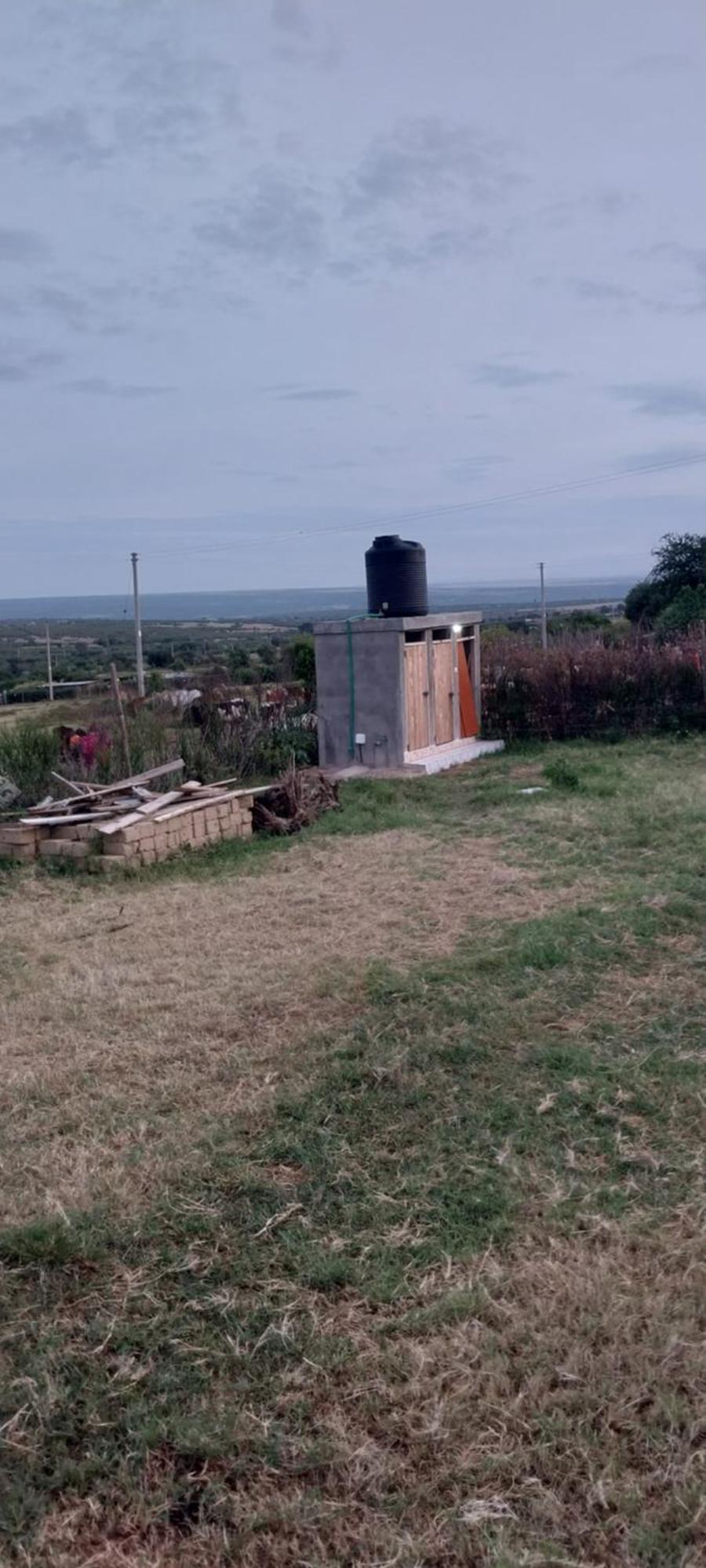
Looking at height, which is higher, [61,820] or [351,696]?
[351,696]

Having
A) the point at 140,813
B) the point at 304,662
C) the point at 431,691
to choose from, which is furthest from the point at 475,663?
the point at 140,813

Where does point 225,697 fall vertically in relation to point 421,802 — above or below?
above

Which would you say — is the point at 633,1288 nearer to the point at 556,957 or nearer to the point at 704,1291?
the point at 704,1291

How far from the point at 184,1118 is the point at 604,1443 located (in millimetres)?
1962

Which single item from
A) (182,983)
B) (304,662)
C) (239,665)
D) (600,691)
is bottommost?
(182,983)

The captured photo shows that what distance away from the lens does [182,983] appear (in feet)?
18.4

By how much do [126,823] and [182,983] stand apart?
124 inches

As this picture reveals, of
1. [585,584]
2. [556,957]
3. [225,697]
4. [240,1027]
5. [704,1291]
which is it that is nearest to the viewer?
[704,1291]

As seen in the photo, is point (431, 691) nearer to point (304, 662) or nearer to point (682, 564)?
point (304, 662)

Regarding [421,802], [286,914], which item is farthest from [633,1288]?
[421,802]

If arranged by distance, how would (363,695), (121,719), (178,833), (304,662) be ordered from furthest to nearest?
1. (304,662)
2. (363,695)
3. (121,719)
4. (178,833)

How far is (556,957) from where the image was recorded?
5.54m

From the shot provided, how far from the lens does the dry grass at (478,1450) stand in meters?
2.25

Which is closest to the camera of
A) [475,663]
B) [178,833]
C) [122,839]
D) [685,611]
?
[122,839]
